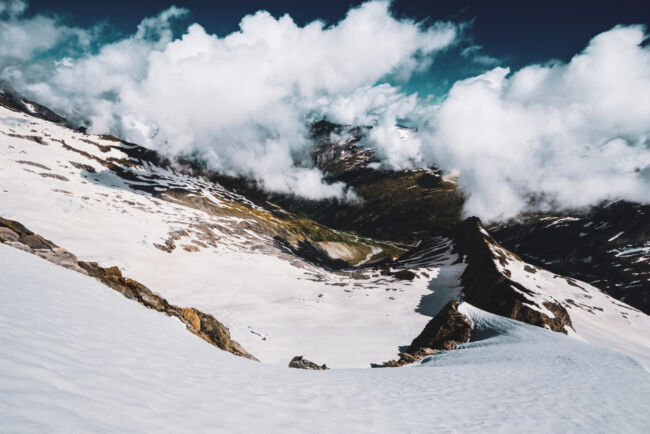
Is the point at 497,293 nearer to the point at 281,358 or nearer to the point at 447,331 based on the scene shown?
the point at 447,331

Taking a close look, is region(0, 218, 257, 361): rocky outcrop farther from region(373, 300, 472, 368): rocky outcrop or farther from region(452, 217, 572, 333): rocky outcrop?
region(452, 217, 572, 333): rocky outcrop

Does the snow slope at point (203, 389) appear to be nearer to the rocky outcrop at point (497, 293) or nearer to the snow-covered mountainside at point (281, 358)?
the snow-covered mountainside at point (281, 358)

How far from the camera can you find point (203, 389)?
772cm

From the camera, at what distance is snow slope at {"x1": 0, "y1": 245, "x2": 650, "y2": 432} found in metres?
4.71

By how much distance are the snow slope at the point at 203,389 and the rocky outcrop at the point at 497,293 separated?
129 ft

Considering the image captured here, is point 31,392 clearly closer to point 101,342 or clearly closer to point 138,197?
point 101,342

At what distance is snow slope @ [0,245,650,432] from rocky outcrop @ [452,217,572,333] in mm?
39304

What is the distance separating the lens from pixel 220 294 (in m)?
72.1

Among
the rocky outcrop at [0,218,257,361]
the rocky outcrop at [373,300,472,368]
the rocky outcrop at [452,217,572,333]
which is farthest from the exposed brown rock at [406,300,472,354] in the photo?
the rocky outcrop at [452,217,572,333]

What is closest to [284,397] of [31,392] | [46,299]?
[31,392]

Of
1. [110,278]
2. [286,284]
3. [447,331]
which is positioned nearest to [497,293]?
[447,331]

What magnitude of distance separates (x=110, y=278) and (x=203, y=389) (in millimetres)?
19561

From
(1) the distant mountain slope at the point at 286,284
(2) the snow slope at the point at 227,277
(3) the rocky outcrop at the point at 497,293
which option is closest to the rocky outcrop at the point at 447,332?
(1) the distant mountain slope at the point at 286,284

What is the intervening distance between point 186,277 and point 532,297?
82673 mm
